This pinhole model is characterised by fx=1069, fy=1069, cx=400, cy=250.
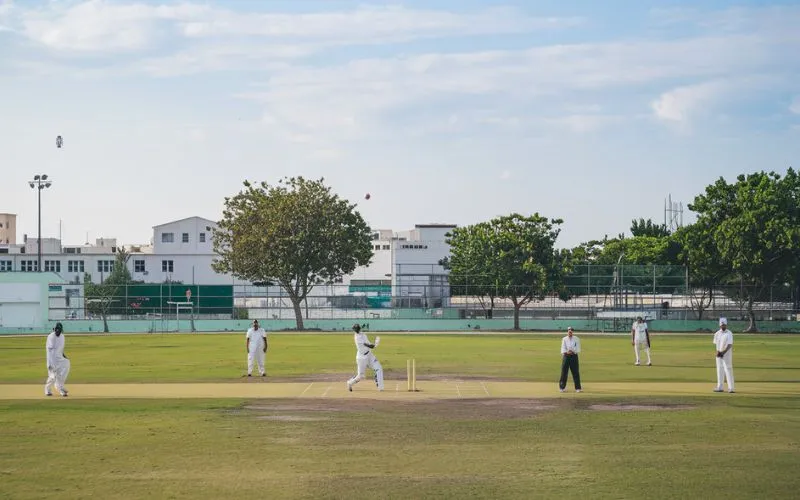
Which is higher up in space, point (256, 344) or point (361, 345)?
point (361, 345)

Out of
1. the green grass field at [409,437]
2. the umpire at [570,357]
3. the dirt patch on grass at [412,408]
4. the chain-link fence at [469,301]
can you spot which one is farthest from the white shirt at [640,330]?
the chain-link fence at [469,301]

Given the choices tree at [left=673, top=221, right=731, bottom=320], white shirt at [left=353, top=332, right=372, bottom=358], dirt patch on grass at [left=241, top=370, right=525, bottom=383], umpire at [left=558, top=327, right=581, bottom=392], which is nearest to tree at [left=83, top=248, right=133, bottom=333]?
tree at [left=673, top=221, right=731, bottom=320]

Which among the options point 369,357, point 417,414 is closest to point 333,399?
point 369,357

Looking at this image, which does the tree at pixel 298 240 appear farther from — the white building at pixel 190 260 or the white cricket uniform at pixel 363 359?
the white cricket uniform at pixel 363 359

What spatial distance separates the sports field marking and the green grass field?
0.35ft

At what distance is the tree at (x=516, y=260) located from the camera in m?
101

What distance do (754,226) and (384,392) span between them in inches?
2731

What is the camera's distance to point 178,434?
2420cm

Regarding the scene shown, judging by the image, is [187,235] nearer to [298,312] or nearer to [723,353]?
[298,312]

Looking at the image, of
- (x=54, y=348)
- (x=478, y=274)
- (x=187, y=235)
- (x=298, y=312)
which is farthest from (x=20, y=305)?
(x=54, y=348)

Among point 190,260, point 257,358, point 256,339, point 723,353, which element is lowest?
point 257,358

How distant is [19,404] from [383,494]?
17167 mm

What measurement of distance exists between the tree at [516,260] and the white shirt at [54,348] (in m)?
69.7

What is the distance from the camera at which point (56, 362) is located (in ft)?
106
